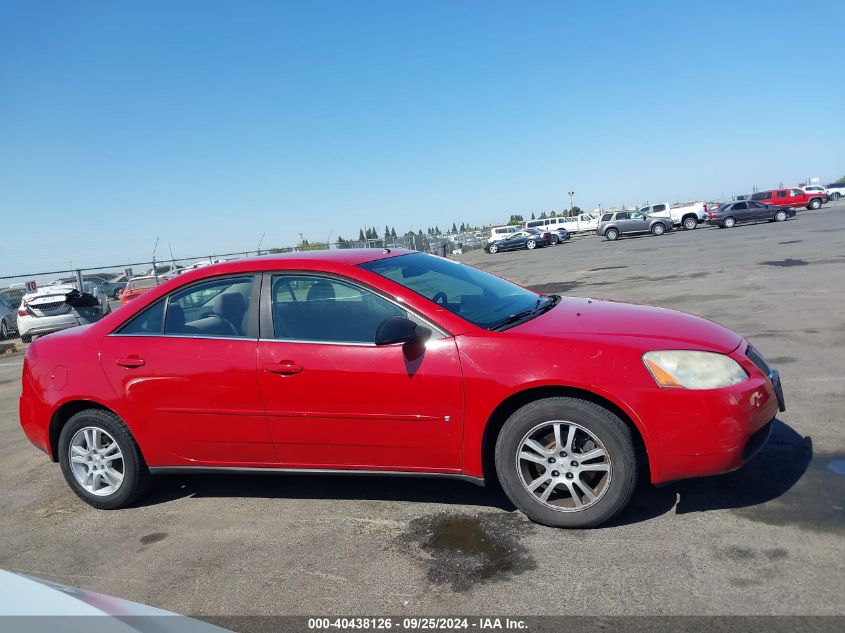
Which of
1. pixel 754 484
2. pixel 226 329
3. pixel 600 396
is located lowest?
pixel 754 484

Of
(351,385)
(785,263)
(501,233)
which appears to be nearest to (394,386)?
(351,385)

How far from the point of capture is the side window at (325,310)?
3.99m

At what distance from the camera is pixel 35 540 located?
422 cm

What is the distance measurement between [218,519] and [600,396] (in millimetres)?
2488

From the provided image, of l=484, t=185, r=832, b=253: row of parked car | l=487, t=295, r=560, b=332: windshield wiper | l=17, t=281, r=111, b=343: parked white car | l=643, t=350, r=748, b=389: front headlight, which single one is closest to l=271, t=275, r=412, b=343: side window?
l=487, t=295, r=560, b=332: windshield wiper

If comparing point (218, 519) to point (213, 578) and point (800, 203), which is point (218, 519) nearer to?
point (213, 578)

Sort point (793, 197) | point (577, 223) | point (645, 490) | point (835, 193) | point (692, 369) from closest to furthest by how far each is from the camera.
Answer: point (692, 369) → point (645, 490) → point (793, 197) → point (577, 223) → point (835, 193)

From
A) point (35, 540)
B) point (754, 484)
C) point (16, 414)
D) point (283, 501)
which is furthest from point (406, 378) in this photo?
point (16, 414)

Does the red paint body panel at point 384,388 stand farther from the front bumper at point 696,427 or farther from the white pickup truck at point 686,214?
the white pickup truck at point 686,214

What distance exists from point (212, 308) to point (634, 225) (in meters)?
40.3

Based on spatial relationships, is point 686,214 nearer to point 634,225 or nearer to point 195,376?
point 634,225

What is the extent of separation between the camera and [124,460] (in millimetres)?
4488

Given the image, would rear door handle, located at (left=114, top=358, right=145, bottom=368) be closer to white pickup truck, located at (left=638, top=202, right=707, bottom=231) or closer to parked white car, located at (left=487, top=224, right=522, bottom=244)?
white pickup truck, located at (left=638, top=202, right=707, bottom=231)

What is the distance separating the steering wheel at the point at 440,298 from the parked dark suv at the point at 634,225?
39.7m
